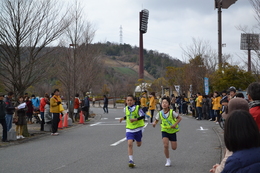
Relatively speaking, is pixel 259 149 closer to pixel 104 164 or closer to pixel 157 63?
pixel 104 164

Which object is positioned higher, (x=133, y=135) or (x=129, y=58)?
(x=129, y=58)

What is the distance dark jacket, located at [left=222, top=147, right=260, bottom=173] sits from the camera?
8.58ft

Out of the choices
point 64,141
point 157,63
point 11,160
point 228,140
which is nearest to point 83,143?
point 64,141

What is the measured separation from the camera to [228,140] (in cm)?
275

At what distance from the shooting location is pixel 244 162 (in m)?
2.64

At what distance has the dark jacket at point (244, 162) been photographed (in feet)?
8.58

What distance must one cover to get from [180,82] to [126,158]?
1270 inches

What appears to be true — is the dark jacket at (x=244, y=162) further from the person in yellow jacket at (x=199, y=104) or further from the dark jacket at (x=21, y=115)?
the person in yellow jacket at (x=199, y=104)

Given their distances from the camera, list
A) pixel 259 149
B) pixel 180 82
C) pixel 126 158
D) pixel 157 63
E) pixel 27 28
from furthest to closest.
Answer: pixel 157 63, pixel 180 82, pixel 27 28, pixel 126 158, pixel 259 149

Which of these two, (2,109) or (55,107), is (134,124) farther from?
(55,107)

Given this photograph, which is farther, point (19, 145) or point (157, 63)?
point (157, 63)

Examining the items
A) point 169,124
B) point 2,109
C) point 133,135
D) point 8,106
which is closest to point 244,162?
point 169,124

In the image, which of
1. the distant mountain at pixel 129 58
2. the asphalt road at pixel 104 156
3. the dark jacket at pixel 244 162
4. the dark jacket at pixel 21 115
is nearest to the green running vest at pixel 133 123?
the asphalt road at pixel 104 156

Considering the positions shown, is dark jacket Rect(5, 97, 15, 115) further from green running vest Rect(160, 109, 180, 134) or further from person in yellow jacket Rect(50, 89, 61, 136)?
green running vest Rect(160, 109, 180, 134)
